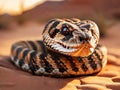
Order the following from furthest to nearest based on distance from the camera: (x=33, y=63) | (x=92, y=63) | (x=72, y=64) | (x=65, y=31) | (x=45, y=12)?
(x=45, y=12) → (x=33, y=63) → (x=92, y=63) → (x=72, y=64) → (x=65, y=31)

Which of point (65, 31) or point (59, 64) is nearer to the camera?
point (65, 31)

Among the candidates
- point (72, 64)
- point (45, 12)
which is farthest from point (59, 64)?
point (45, 12)

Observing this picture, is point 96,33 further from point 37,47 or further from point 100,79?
point 37,47

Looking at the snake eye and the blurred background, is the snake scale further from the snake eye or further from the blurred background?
the blurred background

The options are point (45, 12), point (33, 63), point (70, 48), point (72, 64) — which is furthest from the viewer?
point (45, 12)

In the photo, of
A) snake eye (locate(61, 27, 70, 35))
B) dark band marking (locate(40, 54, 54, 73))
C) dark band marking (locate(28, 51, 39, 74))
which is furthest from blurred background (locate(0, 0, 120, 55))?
snake eye (locate(61, 27, 70, 35))

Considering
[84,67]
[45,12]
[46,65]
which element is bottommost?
[84,67]

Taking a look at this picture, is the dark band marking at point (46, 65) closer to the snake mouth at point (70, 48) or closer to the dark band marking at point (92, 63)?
the snake mouth at point (70, 48)

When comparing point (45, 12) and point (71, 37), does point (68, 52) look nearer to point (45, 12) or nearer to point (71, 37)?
point (71, 37)
